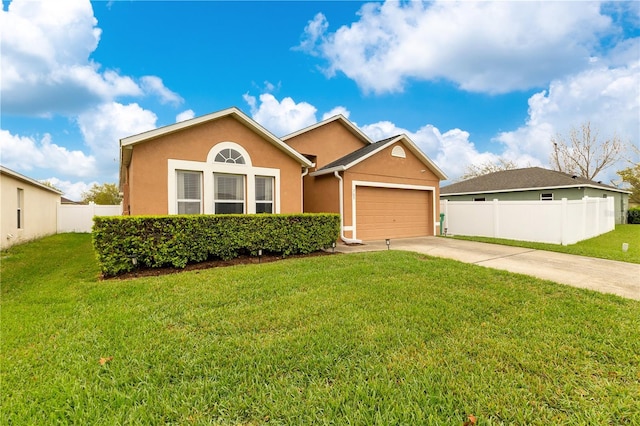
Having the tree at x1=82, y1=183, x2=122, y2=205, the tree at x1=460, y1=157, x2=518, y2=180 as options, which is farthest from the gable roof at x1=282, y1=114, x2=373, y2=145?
the tree at x1=82, y1=183, x2=122, y2=205

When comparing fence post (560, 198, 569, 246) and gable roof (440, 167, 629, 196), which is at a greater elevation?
gable roof (440, 167, 629, 196)

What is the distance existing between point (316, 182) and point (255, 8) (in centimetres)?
743

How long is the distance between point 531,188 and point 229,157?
17732 millimetres

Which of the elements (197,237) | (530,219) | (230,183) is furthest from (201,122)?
(530,219)

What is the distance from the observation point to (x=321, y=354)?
3049mm

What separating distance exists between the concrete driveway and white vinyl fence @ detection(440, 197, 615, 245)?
2970mm

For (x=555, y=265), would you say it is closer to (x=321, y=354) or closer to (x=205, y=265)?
(x=321, y=354)

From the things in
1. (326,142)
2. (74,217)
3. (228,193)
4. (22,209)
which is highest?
(326,142)

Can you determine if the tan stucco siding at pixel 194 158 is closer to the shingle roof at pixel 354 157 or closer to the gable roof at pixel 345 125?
the shingle roof at pixel 354 157

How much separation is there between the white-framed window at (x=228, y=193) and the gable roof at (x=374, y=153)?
12.9 ft

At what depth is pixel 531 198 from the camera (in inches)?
701

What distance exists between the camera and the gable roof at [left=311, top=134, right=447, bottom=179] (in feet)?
38.7

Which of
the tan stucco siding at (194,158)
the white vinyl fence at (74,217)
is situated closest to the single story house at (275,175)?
the tan stucco siding at (194,158)

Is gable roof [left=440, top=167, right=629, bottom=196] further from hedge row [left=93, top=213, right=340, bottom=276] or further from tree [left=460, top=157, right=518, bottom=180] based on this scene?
hedge row [left=93, top=213, right=340, bottom=276]
